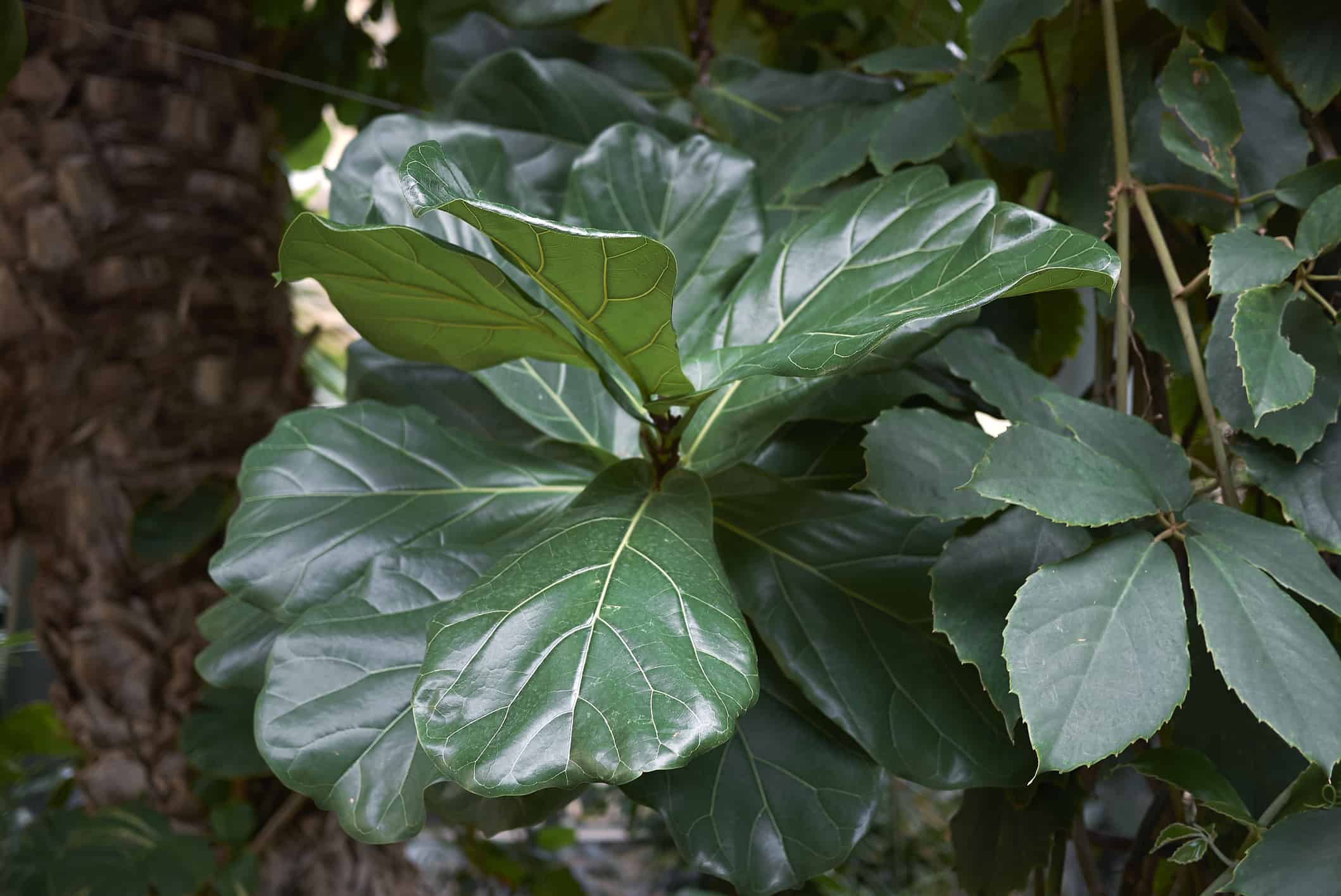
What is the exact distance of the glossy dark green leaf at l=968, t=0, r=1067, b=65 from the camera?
536 millimetres

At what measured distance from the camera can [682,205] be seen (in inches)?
22.5

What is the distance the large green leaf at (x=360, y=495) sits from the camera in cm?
47

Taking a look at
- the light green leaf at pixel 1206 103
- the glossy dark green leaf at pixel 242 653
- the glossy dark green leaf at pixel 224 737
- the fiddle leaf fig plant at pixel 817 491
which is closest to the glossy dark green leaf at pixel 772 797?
the fiddle leaf fig plant at pixel 817 491

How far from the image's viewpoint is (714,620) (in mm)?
348

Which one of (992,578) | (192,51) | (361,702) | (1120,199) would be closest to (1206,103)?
(1120,199)

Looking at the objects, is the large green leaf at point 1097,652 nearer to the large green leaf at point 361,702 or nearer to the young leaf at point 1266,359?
the young leaf at point 1266,359

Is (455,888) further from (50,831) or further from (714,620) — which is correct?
(714,620)

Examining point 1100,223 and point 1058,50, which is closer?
point 1100,223

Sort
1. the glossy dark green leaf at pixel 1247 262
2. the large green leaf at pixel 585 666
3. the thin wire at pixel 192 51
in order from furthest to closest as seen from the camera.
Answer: the thin wire at pixel 192 51 → the glossy dark green leaf at pixel 1247 262 → the large green leaf at pixel 585 666

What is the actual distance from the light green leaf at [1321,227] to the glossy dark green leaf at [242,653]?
1.84 feet

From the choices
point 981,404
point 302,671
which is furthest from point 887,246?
point 302,671

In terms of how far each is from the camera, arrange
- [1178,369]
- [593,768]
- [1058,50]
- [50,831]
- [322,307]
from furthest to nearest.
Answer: [322,307] → [50,831] → [1058,50] → [1178,369] → [593,768]

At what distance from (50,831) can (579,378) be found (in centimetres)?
82

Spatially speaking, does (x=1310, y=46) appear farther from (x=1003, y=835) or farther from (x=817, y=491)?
(x=1003, y=835)
